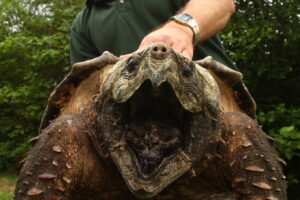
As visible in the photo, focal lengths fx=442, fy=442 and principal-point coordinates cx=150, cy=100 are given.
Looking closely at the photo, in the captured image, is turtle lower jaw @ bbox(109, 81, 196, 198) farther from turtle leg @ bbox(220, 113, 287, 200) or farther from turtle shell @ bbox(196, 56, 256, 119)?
turtle shell @ bbox(196, 56, 256, 119)

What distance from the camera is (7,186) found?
306 inches

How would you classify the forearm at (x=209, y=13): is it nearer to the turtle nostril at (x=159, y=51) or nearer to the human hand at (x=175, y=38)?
the human hand at (x=175, y=38)

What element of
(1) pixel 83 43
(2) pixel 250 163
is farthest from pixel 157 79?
(1) pixel 83 43

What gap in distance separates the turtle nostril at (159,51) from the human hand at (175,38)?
21 centimetres

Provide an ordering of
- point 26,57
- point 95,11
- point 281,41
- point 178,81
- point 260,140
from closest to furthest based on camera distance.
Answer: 1. point 178,81
2. point 260,140
3. point 95,11
4. point 281,41
5. point 26,57

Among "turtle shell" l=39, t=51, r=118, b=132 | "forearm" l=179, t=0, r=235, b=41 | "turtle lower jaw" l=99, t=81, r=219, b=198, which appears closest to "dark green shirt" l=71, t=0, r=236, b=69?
"forearm" l=179, t=0, r=235, b=41

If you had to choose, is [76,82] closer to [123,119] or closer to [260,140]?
[123,119]

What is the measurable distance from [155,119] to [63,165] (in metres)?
0.44

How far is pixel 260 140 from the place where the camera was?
1.93 meters


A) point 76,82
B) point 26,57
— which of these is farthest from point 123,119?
point 26,57

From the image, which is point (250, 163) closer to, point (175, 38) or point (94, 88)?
point (175, 38)

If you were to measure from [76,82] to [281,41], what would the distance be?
3.24m

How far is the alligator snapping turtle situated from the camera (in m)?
1.50

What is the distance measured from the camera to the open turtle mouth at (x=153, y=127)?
1508mm
